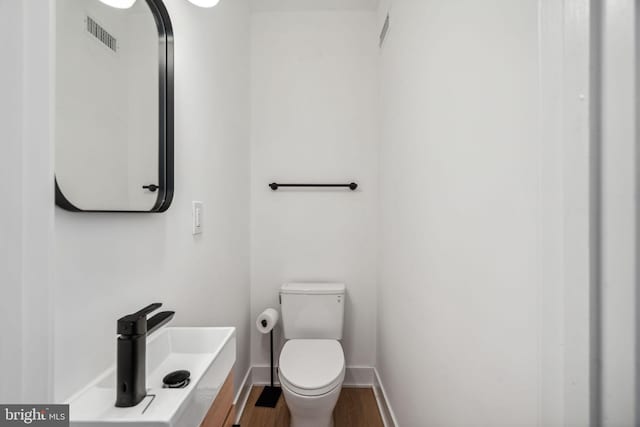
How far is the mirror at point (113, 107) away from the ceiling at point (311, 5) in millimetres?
1171

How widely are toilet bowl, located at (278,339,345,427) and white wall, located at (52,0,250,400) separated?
39cm

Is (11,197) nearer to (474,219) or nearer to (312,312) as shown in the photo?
(474,219)

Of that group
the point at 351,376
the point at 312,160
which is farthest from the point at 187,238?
the point at 351,376

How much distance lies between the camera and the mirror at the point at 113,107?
1.92 ft

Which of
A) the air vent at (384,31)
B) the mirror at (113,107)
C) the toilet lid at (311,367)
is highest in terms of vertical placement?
the air vent at (384,31)

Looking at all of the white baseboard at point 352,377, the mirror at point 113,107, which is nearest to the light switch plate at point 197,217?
the mirror at point 113,107

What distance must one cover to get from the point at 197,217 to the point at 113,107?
19.7 inches

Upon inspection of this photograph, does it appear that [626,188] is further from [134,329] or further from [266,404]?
[266,404]

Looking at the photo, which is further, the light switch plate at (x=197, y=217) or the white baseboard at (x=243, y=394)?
the white baseboard at (x=243, y=394)

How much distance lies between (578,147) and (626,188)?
0.08 meters

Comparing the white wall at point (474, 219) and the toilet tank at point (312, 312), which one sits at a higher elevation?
the white wall at point (474, 219)

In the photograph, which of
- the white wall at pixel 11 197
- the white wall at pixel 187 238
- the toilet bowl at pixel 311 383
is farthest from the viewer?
the toilet bowl at pixel 311 383

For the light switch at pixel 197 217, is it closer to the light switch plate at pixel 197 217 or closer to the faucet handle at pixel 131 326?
the light switch plate at pixel 197 217

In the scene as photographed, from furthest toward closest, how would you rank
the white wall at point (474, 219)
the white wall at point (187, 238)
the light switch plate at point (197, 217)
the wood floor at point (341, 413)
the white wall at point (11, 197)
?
the wood floor at point (341, 413) → the light switch plate at point (197, 217) → the white wall at point (187, 238) → the white wall at point (474, 219) → the white wall at point (11, 197)
